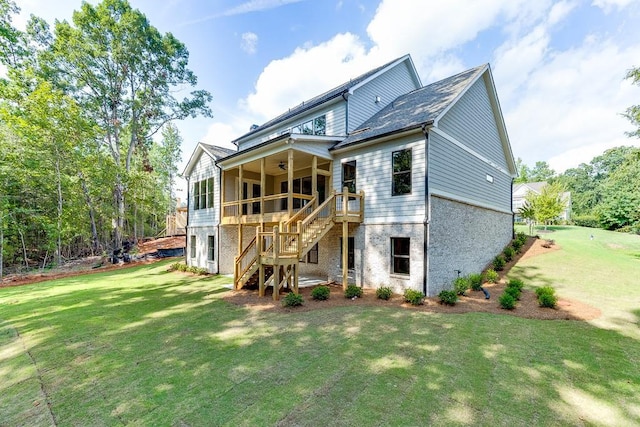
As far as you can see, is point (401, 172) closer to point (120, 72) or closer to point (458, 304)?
point (458, 304)

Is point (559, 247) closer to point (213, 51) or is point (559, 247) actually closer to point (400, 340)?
point (400, 340)

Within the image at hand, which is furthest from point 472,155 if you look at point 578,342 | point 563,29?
point 578,342

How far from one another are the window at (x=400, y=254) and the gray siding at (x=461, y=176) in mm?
2021

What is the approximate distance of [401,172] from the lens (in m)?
9.71

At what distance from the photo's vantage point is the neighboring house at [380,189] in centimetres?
932


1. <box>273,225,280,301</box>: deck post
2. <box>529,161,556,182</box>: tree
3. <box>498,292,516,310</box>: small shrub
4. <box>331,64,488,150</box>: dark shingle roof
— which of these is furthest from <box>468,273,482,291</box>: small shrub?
<box>529,161,556,182</box>: tree

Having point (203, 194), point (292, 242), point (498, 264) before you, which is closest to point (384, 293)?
point (292, 242)

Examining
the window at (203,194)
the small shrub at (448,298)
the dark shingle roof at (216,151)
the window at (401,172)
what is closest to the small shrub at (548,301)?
the small shrub at (448,298)

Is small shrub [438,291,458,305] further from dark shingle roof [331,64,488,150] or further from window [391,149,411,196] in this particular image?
dark shingle roof [331,64,488,150]

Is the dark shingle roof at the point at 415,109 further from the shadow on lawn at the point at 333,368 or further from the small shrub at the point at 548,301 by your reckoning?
the shadow on lawn at the point at 333,368

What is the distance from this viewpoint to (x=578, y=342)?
5.54 metres

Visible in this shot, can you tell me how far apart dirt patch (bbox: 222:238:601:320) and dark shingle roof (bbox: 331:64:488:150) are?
18.6ft

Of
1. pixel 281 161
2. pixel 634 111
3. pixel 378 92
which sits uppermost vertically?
pixel 378 92

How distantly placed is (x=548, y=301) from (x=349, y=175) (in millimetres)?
7487
